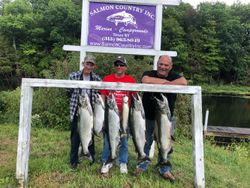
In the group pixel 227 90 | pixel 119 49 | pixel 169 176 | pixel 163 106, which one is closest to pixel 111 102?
pixel 163 106

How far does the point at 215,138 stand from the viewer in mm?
14758

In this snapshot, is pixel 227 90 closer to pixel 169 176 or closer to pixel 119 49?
pixel 119 49

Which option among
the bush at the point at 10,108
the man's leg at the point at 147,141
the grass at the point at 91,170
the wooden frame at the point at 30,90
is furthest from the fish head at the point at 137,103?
the bush at the point at 10,108

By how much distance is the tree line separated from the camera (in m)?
37.2

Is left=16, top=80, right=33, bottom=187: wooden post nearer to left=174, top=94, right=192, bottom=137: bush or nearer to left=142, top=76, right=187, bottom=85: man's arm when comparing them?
left=142, top=76, right=187, bottom=85: man's arm

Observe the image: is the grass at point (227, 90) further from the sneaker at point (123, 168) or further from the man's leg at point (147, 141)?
the sneaker at point (123, 168)

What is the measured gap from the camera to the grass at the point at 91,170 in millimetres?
4852

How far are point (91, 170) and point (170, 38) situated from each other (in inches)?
1712

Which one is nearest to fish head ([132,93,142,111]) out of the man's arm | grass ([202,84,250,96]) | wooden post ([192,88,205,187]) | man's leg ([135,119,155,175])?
the man's arm

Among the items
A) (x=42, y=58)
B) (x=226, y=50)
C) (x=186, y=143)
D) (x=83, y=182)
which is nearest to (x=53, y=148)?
(x=83, y=182)

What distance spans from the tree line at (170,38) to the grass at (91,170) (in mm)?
22881

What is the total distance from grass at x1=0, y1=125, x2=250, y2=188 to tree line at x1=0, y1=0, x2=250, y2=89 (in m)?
22.9

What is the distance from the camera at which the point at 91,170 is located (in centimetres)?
524

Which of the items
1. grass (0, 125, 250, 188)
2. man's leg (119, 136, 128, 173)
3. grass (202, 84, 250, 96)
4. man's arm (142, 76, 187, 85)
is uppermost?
man's arm (142, 76, 187, 85)
